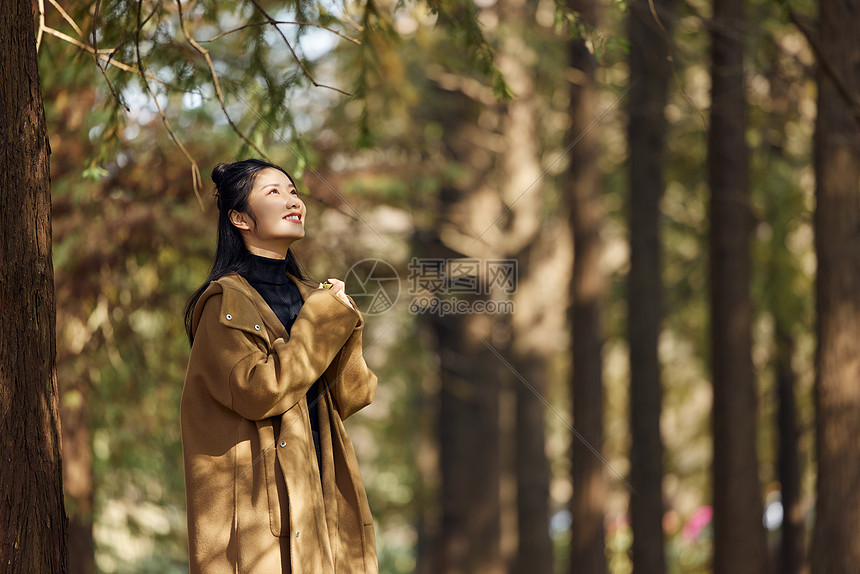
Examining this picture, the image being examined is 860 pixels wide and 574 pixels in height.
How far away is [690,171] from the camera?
1391 centimetres

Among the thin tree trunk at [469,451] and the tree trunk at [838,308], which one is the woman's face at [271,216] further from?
the thin tree trunk at [469,451]

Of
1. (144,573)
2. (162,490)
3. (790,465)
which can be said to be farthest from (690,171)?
(144,573)

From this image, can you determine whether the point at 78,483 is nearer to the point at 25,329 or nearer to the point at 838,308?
the point at 25,329

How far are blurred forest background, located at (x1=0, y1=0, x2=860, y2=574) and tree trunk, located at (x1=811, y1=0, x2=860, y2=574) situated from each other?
0.02 meters

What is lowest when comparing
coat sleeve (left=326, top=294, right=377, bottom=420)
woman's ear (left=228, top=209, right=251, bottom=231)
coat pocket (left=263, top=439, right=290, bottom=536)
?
coat pocket (left=263, top=439, right=290, bottom=536)

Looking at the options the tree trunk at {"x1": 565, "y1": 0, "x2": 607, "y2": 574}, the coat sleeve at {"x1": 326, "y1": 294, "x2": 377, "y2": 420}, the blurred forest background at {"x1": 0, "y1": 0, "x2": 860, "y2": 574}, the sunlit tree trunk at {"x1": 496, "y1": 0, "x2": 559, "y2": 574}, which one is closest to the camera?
the coat sleeve at {"x1": 326, "y1": 294, "x2": 377, "y2": 420}

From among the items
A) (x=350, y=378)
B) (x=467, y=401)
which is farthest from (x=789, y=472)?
(x=350, y=378)

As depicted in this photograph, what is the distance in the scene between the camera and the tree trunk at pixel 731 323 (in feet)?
28.1

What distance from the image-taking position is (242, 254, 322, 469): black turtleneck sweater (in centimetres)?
321

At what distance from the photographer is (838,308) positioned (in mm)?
7047

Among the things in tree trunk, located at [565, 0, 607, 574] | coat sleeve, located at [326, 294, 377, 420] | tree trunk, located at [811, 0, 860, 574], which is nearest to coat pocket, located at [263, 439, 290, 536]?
coat sleeve, located at [326, 294, 377, 420]

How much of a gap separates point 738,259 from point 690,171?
5.35m

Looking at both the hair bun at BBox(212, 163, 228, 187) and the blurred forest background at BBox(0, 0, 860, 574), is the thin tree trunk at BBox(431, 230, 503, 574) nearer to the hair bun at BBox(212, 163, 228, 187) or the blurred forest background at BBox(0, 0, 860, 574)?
the blurred forest background at BBox(0, 0, 860, 574)

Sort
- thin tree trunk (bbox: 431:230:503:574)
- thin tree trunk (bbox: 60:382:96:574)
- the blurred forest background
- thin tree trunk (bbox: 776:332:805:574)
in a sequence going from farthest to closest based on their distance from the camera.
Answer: thin tree trunk (bbox: 431:230:503:574)
thin tree trunk (bbox: 776:332:805:574)
thin tree trunk (bbox: 60:382:96:574)
the blurred forest background
